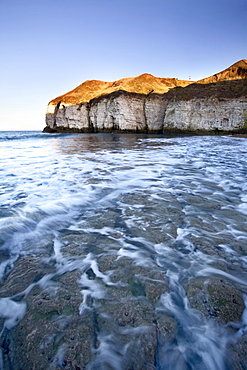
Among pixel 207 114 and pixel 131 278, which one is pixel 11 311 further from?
pixel 207 114

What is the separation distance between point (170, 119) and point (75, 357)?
95.1 ft

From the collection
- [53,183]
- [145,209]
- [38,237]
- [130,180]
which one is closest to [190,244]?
[145,209]

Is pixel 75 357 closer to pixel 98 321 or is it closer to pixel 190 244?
pixel 98 321

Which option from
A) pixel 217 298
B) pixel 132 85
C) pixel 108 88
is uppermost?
pixel 108 88

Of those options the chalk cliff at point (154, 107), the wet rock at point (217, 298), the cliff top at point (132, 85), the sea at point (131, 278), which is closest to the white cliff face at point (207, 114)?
the chalk cliff at point (154, 107)

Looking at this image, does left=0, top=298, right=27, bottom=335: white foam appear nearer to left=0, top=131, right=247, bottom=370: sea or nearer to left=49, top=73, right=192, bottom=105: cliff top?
left=0, top=131, right=247, bottom=370: sea

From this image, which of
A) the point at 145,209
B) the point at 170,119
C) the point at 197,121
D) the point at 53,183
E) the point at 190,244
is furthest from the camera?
the point at 170,119

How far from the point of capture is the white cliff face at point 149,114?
2277cm

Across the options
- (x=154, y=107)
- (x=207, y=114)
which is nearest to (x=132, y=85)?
(x=154, y=107)

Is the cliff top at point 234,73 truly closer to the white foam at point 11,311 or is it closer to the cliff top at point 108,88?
the cliff top at point 108,88

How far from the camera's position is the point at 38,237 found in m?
1.91

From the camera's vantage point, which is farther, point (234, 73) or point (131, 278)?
point (234, 73)

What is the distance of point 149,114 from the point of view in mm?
29984

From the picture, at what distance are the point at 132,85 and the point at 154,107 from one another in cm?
811
